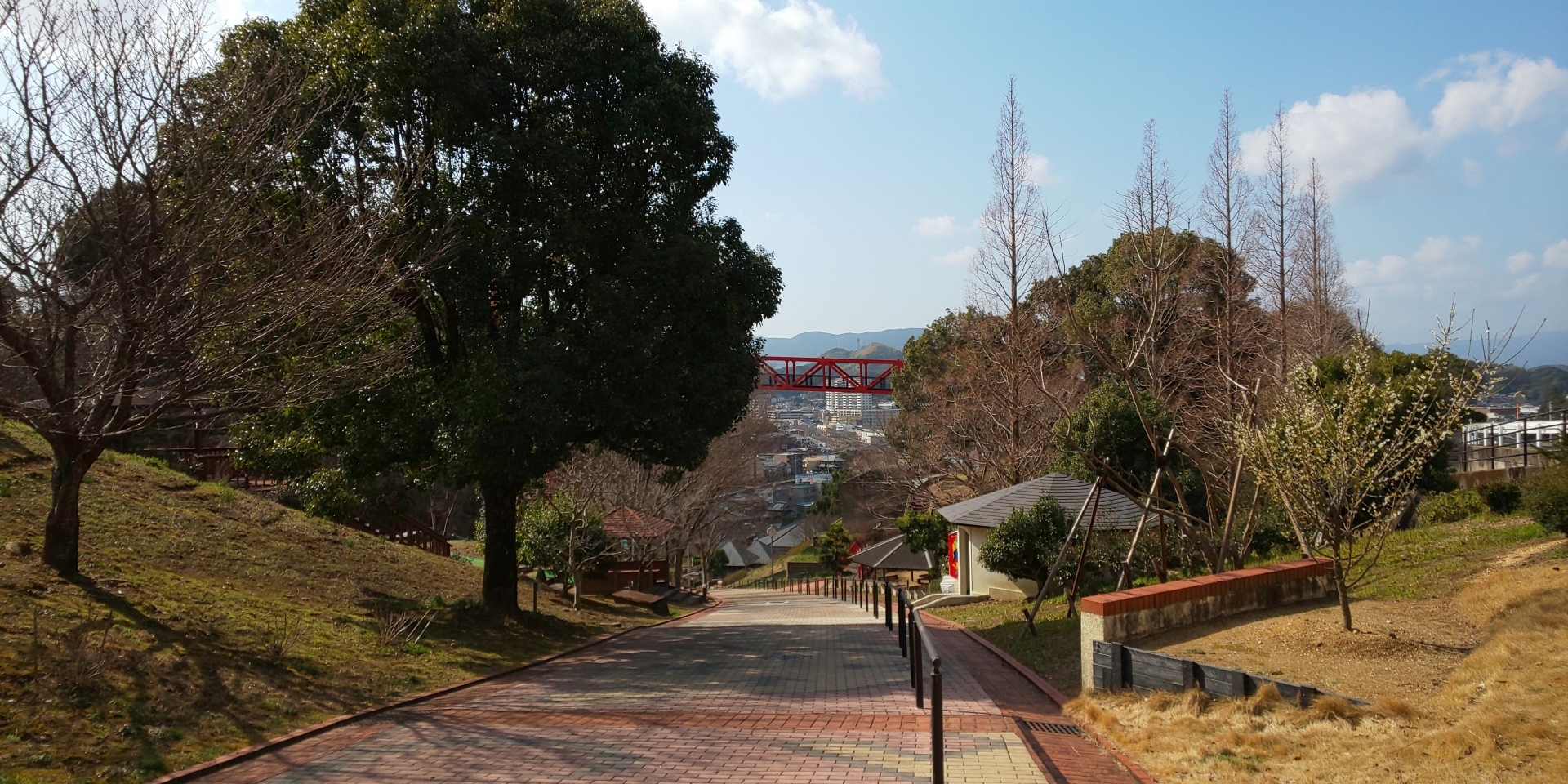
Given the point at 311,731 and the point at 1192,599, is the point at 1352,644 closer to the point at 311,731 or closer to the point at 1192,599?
the point at 1192,599

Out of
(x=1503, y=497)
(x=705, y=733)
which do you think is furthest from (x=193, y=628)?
(x=1503, y=497)

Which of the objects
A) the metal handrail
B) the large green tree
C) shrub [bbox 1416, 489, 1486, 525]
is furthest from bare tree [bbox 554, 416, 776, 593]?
shrub [bbox 1416, 489, 1486, 525]


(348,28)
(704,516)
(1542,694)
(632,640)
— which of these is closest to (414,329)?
(348,28)

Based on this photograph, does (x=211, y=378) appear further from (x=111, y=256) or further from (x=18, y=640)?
(x=18, y=640)

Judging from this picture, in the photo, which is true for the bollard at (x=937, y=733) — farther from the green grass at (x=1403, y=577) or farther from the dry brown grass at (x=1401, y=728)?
the green grass at (x=1403, y=577)

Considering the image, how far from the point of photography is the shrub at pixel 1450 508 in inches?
725

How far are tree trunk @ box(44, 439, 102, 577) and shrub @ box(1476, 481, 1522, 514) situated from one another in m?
20.3

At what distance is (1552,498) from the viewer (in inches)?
471

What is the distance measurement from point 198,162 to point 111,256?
1.66 meters

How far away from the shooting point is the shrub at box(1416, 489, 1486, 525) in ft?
60.4

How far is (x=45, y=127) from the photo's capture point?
26.2 ft

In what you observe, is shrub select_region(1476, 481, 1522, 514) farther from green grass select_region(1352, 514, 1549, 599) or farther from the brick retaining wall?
the brick retaining wall

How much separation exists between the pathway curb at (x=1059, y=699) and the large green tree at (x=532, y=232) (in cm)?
529

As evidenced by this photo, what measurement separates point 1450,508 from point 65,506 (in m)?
21.4
